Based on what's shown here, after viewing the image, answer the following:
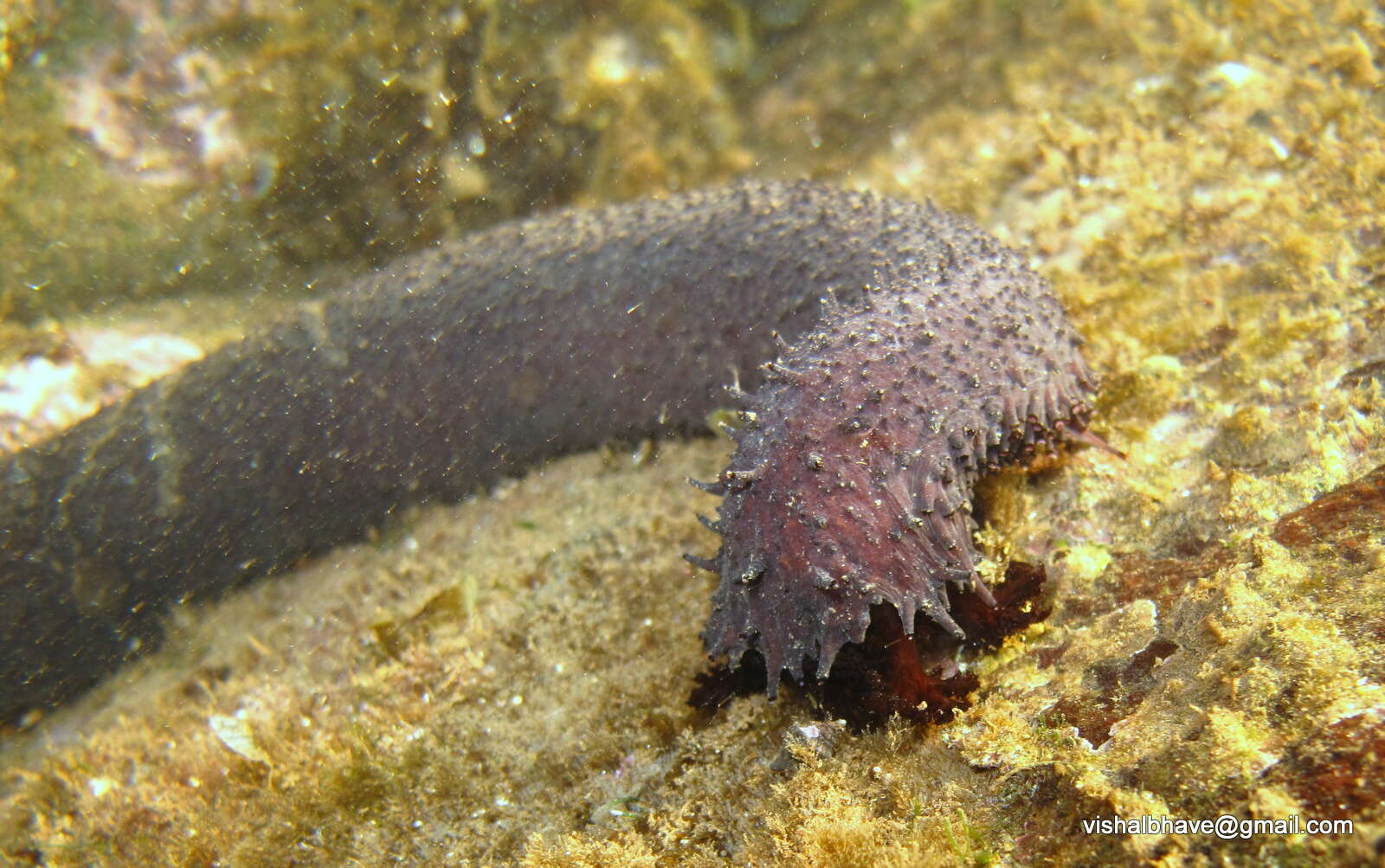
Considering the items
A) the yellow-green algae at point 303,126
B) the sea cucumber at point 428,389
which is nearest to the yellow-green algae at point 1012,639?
the sea cucumber at point 428,389

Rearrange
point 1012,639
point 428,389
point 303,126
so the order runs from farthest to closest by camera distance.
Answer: point 303,126, point 428,389, point 1012,639

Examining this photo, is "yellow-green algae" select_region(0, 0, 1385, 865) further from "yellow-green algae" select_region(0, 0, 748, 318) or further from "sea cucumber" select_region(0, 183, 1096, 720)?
"yellow-green algae" select_region(0, 0, 748, 318)

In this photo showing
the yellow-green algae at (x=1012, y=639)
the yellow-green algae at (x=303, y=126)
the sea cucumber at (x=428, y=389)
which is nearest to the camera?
the yellow-green algae at (x=1012, y=639)

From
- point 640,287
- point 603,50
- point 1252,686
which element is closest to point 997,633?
point 1252,686

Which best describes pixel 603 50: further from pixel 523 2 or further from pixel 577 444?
pixel 577 444

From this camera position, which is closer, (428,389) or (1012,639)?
(1012,639)

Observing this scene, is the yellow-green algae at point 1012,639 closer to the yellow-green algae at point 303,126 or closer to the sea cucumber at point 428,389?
the sea cucumber at point 428,389

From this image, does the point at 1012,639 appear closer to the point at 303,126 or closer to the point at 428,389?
the point at 428,389

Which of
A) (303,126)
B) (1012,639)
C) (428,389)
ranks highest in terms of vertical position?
(303,126)

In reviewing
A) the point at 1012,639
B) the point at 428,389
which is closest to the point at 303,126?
the point at 428,389
